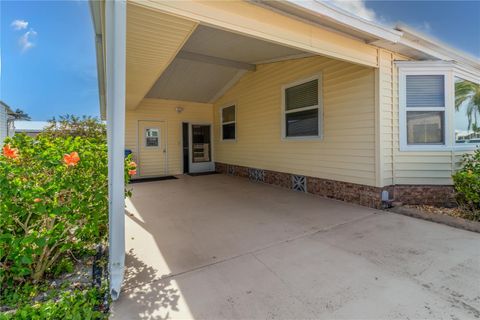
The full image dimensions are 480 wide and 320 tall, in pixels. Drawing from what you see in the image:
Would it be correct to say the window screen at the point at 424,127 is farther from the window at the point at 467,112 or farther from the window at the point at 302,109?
the window at the point at 302,109

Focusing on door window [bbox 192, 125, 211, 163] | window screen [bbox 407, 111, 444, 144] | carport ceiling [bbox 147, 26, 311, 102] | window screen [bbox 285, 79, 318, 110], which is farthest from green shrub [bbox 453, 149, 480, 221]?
door window [bbox 192, 125, 211, 163]

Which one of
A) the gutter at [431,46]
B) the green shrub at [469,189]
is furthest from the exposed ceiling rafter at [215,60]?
the green shrub at [469,189]

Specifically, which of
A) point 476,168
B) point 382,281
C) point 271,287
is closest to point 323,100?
point 476,168

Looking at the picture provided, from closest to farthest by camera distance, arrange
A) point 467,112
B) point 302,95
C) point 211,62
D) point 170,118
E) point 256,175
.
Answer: point 467,112 → point 302,95 → point 211,62 → point 256,175 → point 170,118

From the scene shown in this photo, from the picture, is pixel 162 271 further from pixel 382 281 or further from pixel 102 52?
pixel 102 52

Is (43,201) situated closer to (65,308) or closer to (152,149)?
(65,308)

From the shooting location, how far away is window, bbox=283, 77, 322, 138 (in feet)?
18.0

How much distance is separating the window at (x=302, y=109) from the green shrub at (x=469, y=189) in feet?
8.42

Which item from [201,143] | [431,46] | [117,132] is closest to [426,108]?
[431,46]

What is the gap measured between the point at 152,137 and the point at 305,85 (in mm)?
6108

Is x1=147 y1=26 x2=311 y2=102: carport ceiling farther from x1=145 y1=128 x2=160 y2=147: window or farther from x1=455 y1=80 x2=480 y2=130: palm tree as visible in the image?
x1=455 y1=80 x2=480 y2=130: palm tree

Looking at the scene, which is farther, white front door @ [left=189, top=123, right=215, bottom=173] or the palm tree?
white front door @ [left=189, top=123, right=215, bottom=173]

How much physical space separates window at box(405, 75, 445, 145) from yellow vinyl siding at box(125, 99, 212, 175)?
7243 mm

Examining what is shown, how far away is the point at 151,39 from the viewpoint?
324cm
